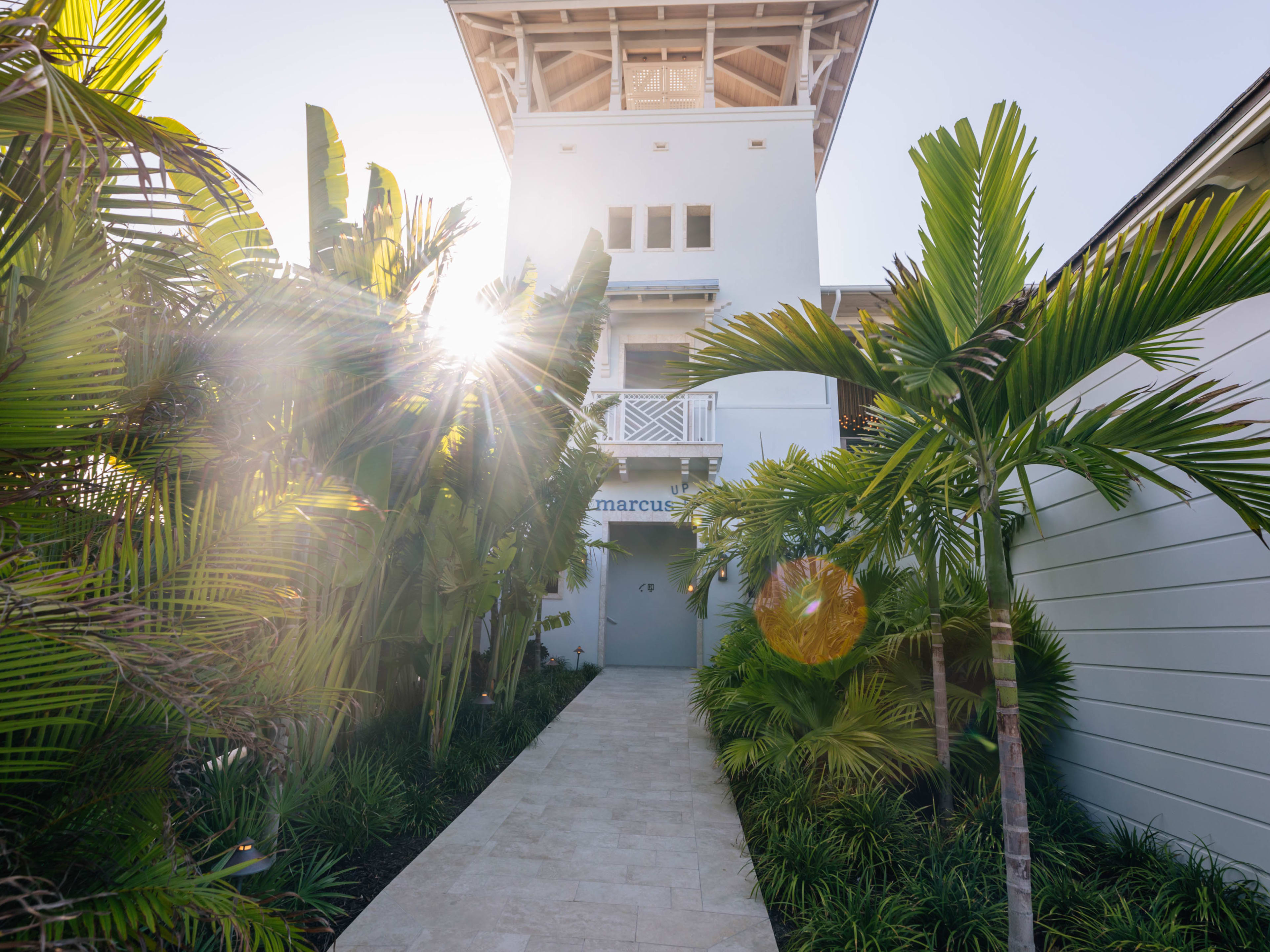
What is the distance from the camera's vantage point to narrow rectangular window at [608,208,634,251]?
14.5 meters

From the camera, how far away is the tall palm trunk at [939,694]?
168 inches

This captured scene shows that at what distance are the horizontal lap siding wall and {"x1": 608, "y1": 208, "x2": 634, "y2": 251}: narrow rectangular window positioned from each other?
37.5 ft

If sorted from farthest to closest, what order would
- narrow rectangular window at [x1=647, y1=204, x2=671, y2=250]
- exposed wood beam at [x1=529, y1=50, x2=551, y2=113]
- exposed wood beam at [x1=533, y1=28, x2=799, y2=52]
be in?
exposed wood beam at [x1=529, y1=50, x2=551, y2=113] < exposed wood beam at [x1=533, y1=28, x2=799, y2=52] < narrow rectangular window at [x1=647, y1=204, x2=671, y2=250]

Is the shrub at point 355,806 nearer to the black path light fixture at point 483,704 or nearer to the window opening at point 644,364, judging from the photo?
the black path light fixture at point 483,704

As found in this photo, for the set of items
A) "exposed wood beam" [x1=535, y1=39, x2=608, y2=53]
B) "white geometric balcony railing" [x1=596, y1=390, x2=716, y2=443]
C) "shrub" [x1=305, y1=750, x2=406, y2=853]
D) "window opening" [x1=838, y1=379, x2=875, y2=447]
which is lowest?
"shrub" [x1=305, y1=750, x2=406, y2=853]

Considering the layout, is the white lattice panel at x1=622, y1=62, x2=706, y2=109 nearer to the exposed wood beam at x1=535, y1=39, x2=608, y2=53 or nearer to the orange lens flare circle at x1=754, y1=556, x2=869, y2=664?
the exposed wood beam at x1=535, y1=39, x2=608, y2=53

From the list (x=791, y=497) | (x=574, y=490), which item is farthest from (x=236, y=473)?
(x=574, y=490)

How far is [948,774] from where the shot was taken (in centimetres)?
427

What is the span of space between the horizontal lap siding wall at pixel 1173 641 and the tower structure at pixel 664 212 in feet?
28.6

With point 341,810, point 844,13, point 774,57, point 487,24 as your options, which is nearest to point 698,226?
point 774,57

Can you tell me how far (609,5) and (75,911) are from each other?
55.4 ft

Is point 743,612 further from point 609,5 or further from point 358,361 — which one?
point 609,5

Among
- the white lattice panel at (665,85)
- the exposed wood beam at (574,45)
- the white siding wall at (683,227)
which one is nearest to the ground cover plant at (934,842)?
the white siding wall at (683,227)

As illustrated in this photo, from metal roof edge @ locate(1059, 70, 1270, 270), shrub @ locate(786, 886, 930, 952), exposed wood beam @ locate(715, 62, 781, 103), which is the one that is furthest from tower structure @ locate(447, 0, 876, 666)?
shrub @ locate(786, 886, 930, 952)
